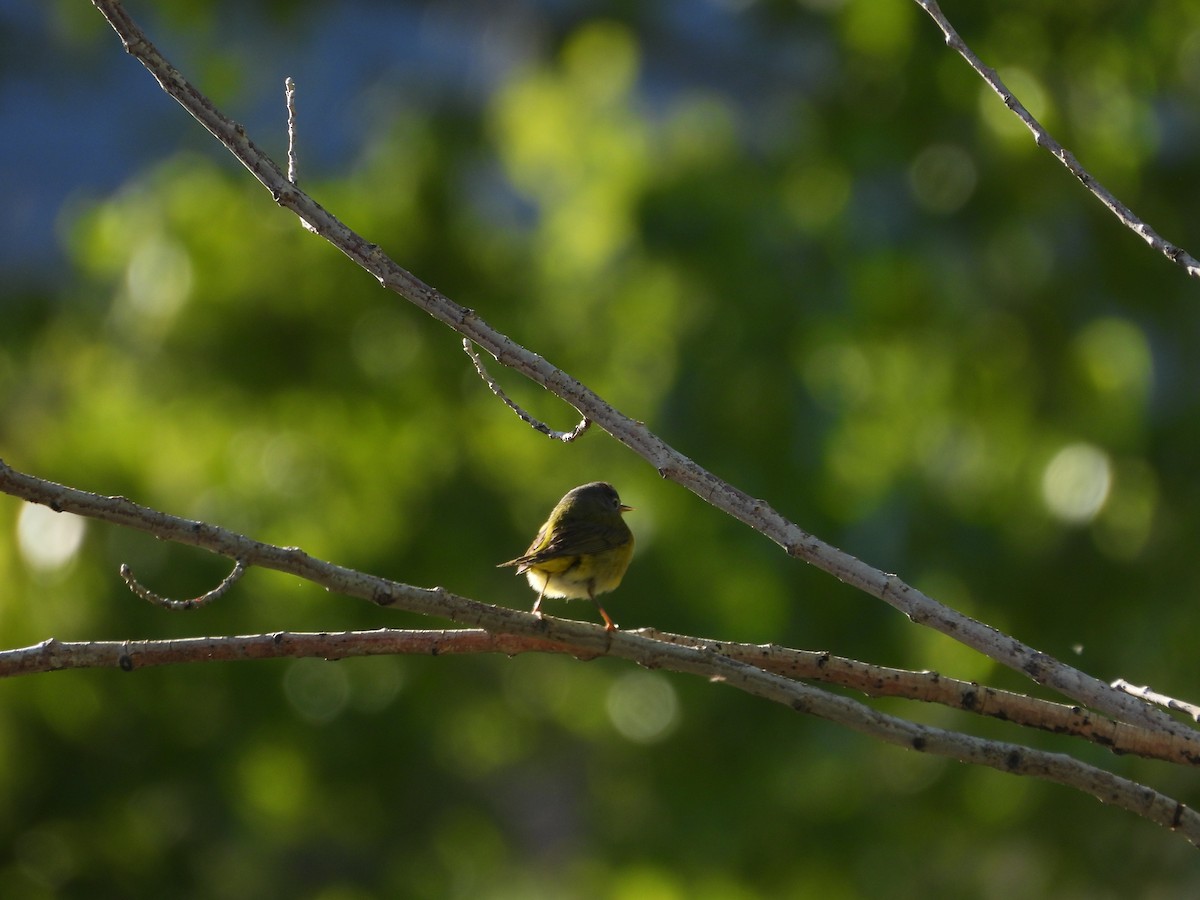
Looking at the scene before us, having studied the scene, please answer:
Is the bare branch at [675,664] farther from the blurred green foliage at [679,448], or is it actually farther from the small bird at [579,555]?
the blurred green foliage at [679,448]

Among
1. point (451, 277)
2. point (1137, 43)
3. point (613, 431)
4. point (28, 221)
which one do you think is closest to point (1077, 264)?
point (1137, 43)

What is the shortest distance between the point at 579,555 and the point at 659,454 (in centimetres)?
165

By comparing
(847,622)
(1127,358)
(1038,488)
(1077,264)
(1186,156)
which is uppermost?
(1186,156)

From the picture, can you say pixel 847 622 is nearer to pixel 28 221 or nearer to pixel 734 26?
pixel 734 26

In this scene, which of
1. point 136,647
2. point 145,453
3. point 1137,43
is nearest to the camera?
point 136,647

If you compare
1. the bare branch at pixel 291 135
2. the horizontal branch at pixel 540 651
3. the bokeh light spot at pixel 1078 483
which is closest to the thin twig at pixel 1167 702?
the horizontal branch at pixel 540 651

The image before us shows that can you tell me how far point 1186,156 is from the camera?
8.53 m

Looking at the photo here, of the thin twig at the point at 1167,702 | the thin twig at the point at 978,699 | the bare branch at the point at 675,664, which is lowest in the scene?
the bare branch at the point at 675,664

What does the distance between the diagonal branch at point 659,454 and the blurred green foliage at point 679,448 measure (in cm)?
552

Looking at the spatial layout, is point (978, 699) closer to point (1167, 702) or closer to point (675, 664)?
point (1167, 702)

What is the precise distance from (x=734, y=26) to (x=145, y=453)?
18.0 ft

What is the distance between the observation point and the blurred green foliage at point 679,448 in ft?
26.5

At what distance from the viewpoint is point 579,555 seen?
3.73 metres

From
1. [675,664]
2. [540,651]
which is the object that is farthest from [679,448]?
[675,664]
